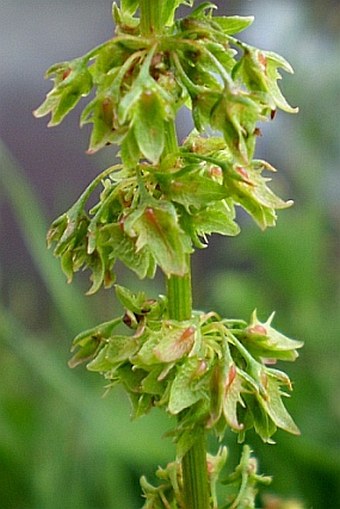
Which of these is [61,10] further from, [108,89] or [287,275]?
[108,89]

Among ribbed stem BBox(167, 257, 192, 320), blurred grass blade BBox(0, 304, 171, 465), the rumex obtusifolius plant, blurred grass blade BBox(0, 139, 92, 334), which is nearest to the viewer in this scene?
the rumex obtusifolius plant

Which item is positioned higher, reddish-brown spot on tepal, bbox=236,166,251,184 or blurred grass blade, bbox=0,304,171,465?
reddish-brown spot on tepal, bbox=236,166,251,184

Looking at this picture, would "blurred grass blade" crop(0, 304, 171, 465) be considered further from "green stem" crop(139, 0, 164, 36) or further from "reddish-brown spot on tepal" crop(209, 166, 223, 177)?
"green stem" crop(139, 0, 164, 36)

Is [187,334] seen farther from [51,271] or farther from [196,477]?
[51,271]

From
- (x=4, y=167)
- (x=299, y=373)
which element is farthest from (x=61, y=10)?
(x=299, y=373)

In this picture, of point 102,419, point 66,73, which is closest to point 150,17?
point 66,73

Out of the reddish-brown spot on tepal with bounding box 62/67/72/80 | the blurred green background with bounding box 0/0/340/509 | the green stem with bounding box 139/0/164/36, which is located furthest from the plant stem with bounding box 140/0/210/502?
the blurred green background with bounding box 0/0/340/509
